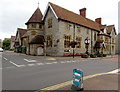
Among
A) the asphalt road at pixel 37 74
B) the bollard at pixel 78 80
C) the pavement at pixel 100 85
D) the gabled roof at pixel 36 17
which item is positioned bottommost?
the asphalt road at pixel 37 74

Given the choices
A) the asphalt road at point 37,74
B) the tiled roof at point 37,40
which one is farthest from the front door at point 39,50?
the asphalt road at point 37,74

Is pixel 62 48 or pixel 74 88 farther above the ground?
pixel 62 48

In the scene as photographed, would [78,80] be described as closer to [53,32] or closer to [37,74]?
[37,74]

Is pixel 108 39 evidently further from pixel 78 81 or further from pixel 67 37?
pixel 78 81

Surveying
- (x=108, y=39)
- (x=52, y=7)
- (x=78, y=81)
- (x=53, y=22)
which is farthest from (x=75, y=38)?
(x=78, y=81)

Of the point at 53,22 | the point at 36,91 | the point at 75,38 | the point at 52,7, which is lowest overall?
the point at 36,91

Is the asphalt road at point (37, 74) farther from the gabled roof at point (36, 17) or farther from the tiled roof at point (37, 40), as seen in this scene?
the gabled roof at point (36, 17)

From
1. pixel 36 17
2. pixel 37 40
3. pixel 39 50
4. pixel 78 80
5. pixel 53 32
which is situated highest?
pixel 36 17

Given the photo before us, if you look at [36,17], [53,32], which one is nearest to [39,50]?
[53,32]

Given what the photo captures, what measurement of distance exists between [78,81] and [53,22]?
19.5 meters

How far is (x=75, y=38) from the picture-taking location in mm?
24656

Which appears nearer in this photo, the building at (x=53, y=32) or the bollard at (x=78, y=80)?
the bollard at (x=78, y=80)

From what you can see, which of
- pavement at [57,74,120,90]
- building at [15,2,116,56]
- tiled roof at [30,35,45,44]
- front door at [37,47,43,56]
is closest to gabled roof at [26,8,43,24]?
building at [15,2,116,56]

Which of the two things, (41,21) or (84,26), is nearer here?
(41,21)
